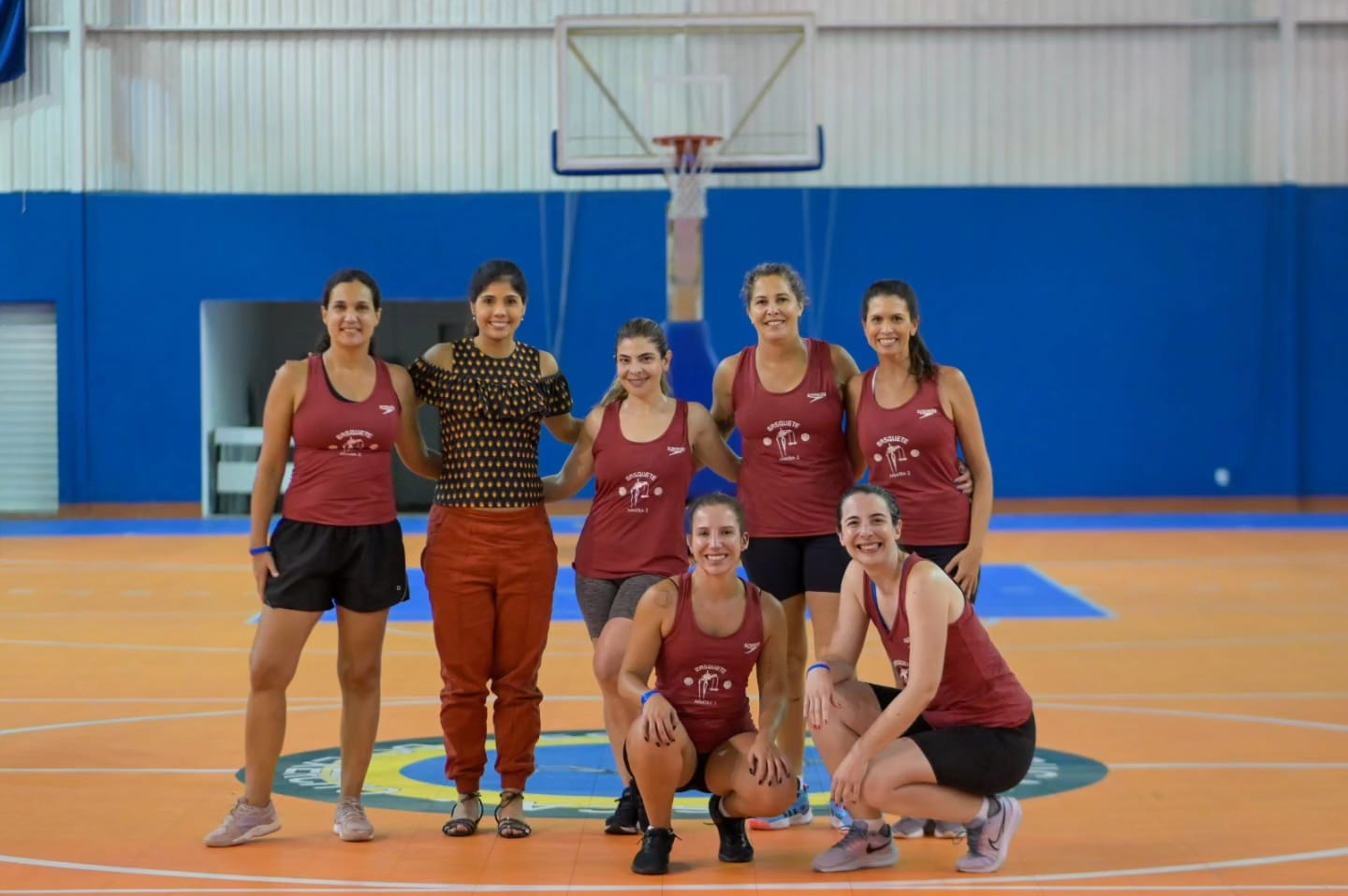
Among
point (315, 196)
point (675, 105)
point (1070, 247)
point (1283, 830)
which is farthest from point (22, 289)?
point (1283, 830)

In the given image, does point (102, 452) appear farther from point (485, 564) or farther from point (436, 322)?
point (485, 564)

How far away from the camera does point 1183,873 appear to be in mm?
4570

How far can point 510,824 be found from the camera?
5094 mm

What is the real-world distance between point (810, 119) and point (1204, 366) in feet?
18.2

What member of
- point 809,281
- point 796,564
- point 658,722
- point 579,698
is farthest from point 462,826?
point 809,281

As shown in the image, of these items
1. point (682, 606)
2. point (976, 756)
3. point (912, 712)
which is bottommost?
point (976, 756)

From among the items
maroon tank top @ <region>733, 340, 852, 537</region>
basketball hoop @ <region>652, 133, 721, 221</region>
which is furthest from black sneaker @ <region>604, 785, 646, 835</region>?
basketball hoop @ <region>652, 133, 721, 221</region>

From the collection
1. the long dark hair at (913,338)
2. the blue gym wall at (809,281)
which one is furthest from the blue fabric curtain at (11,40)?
the long dark hair at (913,338)

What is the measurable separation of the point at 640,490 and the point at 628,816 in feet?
3.16

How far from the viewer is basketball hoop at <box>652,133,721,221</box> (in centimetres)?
1402

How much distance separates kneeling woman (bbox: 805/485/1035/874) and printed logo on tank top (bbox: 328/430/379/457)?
54.9 inches

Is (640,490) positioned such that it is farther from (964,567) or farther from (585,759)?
(585,759)

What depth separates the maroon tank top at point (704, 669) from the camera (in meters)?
4.82

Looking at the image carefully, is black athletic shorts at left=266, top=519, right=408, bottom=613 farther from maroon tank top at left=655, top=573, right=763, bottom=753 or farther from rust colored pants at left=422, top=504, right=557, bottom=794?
maroon tank top at left=655, top=573, right=763, bottom=753
